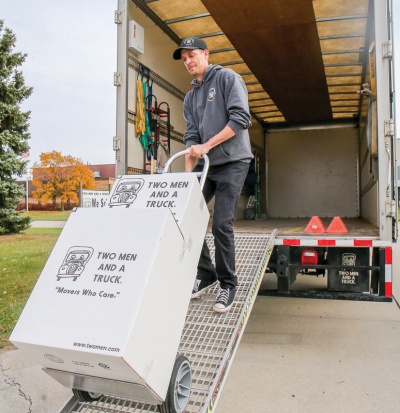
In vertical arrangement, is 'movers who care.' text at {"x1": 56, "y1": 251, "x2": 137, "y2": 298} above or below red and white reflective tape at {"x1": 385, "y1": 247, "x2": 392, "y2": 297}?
above

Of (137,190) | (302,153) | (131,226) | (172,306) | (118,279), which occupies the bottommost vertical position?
(172,306)

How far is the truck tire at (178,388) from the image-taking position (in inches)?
71.7

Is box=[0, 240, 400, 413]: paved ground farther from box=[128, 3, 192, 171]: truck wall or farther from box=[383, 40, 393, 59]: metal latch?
box=[383, 40, 393, 59]: metal latch

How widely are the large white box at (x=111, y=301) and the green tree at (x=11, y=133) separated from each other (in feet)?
40.9

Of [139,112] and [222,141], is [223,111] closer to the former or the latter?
[222,141]

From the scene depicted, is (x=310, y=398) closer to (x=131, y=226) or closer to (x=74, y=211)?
(x=131, y=226)

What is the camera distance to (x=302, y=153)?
10195 millimetres

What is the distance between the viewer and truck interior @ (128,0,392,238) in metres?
4.77

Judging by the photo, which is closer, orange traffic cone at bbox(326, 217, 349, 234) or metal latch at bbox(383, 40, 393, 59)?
metal latch at bbox(383, 40, 393, 59)

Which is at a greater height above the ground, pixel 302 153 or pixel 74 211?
pixel 302 153

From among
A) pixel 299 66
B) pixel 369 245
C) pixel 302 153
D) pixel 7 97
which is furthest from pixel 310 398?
pixel 7 97

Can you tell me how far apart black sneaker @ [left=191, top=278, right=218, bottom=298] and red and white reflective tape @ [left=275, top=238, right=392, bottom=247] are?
90cm

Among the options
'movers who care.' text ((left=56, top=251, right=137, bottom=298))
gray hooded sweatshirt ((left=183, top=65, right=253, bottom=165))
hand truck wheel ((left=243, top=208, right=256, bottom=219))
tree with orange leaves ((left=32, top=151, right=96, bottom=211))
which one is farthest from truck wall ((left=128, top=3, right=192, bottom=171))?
tree with orange leaves ((left=32, top=151, right=96, bottom=211))

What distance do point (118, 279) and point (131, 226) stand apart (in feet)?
0.80
